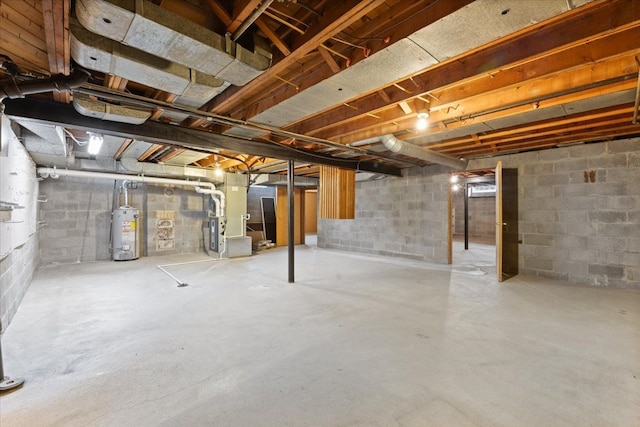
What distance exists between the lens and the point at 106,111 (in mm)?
2475

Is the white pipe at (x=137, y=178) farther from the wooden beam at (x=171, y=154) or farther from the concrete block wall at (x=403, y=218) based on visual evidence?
the concrete block wall at (x=403, y=218)

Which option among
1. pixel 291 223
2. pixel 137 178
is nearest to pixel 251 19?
pixel 291 223

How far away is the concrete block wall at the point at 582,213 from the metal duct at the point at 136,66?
16.7 feet

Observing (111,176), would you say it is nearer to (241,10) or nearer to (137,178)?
(137,178)

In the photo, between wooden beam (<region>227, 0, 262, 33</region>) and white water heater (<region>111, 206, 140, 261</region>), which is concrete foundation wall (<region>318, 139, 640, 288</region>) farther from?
white water heater (<region>111, 206, 140, 261</region>)

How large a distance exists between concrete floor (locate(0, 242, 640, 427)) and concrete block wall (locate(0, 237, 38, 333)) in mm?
148

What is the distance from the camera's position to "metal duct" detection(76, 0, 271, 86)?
1281 millimetres

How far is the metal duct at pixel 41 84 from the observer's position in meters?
1.75

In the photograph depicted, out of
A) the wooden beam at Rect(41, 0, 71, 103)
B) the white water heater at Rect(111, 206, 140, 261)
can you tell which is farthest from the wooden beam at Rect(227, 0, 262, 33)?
the white water heater at Rect(111, 206, 140, 261)

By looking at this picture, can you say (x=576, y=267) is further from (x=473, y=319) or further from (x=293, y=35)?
(x=293, y=35)

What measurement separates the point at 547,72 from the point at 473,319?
88.2 inches

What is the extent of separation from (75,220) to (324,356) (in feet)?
20.0

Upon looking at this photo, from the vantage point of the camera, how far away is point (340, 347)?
229 cm

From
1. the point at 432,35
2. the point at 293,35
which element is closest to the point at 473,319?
the point at 432,35
